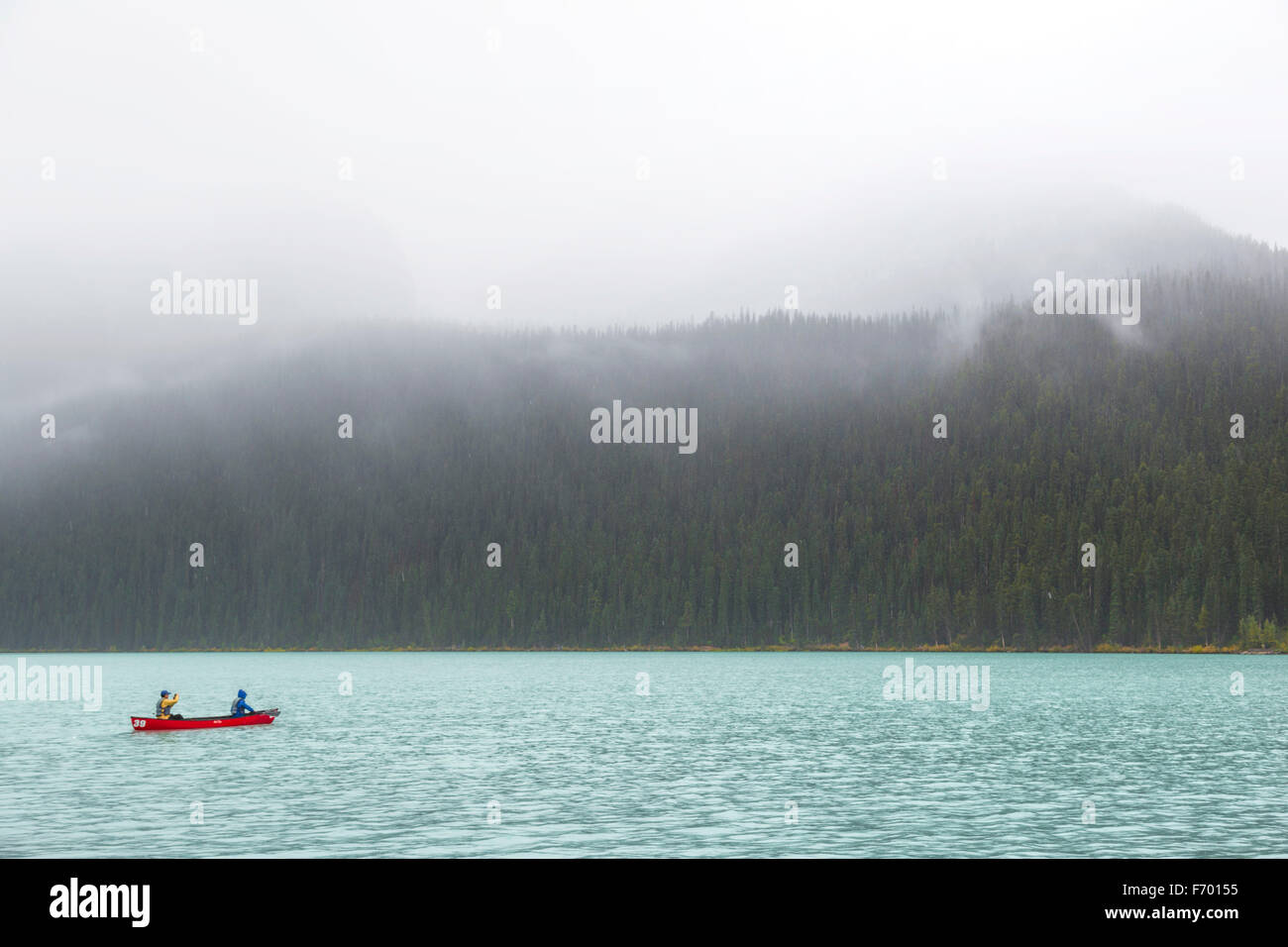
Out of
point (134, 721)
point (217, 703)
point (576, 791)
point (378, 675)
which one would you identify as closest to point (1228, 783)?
point (576, 791)

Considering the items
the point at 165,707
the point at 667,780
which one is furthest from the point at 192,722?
the point at 667,780

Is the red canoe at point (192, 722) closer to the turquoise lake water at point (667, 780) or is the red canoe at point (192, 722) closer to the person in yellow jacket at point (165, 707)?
the person in yellow jacket at point (165, 707)

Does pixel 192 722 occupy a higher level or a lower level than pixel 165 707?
lower

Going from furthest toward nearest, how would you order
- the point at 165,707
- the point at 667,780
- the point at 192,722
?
the point at 192,722
the point at 165,707
the point at 667,780

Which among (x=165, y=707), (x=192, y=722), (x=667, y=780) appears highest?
(x=165, y=707)

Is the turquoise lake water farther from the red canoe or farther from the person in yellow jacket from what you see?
the person in yellow jacket

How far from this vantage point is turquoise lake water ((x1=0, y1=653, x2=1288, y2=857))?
135 ft

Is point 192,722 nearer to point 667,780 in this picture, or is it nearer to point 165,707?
point 165,707

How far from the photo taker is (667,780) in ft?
187

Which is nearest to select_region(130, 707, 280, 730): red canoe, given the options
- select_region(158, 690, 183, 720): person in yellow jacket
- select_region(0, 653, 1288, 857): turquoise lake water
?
select_region(158, 690, 183, 720): person in yellow jacket

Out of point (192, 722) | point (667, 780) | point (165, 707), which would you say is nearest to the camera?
point (667, 780)
